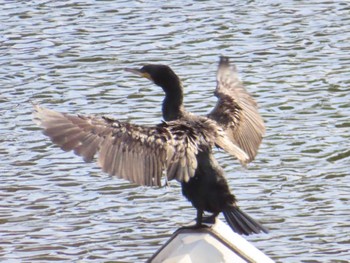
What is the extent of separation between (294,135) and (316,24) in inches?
135

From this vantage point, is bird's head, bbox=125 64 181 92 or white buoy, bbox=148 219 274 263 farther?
bird's head, bbox=125 64 181 92

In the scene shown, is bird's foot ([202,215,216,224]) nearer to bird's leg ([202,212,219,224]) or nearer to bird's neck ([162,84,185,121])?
bird's leg ([202,212,219,224])

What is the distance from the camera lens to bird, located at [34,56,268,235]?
6.32 meters

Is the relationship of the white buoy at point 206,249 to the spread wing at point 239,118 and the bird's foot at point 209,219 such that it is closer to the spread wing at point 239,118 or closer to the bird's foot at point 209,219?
the bird's foot at point 209,219

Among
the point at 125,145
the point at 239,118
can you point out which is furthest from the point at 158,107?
the point at 125,145

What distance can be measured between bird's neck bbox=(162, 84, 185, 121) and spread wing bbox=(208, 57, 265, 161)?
0.26 meters

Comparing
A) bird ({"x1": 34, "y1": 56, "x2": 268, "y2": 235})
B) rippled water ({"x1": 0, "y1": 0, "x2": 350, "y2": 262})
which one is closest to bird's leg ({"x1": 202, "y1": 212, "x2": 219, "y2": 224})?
bird ({"x1": 34, "y1": 56, "x2": 268, "y2": 235})

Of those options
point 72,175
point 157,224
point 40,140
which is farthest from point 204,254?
point 40,140

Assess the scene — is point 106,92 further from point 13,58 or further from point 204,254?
point 204,254

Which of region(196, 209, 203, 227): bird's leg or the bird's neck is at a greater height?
the bird's neck

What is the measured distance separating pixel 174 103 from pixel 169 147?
2.11 ft

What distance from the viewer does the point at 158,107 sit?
36.8ft

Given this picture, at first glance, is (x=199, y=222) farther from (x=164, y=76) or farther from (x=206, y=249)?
(x=164, y=76)

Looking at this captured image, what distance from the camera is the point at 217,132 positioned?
6.77 m
